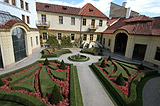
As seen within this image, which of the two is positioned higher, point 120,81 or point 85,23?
point 85,23

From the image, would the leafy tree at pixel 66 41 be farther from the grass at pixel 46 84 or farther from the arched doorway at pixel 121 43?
the grass at pixel 46 84

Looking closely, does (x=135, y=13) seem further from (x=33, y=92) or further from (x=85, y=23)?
(x=33, y=92)

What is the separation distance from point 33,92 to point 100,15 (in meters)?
29.4

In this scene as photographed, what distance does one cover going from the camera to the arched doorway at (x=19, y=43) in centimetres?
1398

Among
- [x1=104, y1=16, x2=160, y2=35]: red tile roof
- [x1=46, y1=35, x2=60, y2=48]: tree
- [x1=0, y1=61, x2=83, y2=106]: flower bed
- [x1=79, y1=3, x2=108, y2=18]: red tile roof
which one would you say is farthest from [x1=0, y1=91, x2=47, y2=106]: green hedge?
[x1=79, y1=3, x2=108, y2=18]: red tile roof

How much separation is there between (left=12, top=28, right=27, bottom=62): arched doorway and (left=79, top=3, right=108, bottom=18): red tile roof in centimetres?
1908

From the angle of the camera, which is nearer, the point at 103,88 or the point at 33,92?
the point at 33,92

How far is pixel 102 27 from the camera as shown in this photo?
31.5 m

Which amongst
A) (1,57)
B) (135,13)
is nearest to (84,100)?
(1,57)

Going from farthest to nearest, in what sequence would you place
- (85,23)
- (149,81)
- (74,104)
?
(85,23) → (149,81) → (74,104)

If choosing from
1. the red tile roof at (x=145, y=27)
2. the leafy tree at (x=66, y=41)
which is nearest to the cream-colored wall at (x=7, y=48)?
the leafy tree at (x=66, y=41)

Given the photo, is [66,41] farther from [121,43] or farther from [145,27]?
[145,27]

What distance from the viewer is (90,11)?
3023 centimetres

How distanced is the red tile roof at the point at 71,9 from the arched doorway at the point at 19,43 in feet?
42.8
